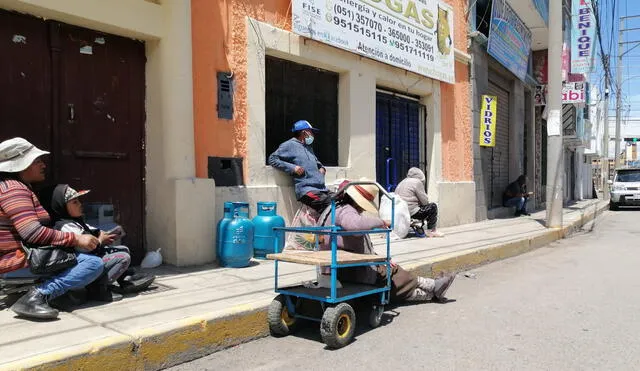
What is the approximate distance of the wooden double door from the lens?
15.6ft

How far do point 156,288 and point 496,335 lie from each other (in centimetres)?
301

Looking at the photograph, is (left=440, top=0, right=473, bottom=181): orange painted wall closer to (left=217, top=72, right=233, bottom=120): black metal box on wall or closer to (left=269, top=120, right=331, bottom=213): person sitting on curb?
(left=269, top=120, right=331, bottom=213): person sitting on curb

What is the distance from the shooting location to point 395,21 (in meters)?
9.11

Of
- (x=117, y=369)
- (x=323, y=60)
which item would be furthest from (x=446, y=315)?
(x=323, y=60)

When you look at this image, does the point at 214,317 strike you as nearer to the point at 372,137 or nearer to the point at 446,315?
the point at 446,315

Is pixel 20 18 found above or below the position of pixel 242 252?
above

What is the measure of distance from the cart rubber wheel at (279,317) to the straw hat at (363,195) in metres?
1.01

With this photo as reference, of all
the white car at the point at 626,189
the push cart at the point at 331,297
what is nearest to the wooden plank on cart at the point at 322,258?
the push cart at the point at 331,297

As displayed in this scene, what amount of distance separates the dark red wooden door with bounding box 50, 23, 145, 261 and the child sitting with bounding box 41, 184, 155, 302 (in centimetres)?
103

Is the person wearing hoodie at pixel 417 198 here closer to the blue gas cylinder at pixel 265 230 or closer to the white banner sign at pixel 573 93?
the blue gas cylinder at pixel 265 230

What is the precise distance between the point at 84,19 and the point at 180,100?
47.8 inches

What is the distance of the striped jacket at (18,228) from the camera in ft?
11.8

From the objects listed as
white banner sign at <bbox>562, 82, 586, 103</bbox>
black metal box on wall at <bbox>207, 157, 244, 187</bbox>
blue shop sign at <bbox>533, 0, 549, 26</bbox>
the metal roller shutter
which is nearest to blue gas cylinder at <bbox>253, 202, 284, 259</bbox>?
black metal box on wall at <bbox>207, 157, 244, 187</bbox>

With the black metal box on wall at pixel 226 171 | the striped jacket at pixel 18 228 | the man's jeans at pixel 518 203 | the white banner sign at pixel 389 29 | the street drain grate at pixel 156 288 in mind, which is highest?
the white banner sign at pixel 389 29
